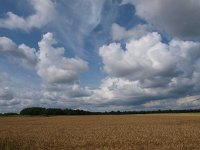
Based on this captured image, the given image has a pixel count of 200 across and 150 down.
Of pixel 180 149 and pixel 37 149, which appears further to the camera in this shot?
pixel 37 149

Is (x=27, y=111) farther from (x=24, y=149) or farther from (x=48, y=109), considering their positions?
(x=24, y=149)

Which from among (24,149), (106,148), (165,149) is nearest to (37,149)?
(24,149)

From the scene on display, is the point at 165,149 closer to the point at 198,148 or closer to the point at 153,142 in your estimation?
the point at 198,148

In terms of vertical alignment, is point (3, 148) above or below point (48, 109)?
below

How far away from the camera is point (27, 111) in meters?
174

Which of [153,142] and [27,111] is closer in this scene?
[153,142]

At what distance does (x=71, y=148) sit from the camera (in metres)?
21.5

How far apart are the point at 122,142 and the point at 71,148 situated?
14.9 feet

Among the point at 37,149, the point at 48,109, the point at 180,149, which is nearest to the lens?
the point at 180,149

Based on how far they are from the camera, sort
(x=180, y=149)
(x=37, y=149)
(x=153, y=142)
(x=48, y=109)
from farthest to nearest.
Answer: (x=48, y=109) → (x=153, y=142) → (x=37, y=149) → (x=180, y=149)

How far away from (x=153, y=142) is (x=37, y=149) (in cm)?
876

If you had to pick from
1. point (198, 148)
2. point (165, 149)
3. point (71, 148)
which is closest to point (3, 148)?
point (71, 148)

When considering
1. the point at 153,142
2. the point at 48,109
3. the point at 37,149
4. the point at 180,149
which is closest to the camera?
the point at 180,149

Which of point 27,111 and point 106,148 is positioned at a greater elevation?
point 27,111
